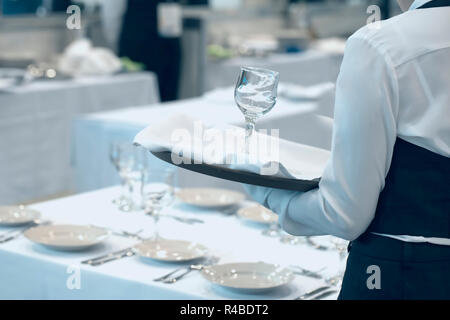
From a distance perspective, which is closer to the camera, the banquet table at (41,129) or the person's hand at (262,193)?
the person's hand at (262,193)

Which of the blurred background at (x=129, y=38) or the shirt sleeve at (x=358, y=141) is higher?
the shirt sleeve at (x=358, y=141)

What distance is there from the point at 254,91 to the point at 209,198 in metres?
0.90

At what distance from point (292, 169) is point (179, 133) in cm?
28

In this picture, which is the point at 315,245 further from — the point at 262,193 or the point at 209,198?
the point at 262,193

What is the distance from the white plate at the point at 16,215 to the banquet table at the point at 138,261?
0.03 m

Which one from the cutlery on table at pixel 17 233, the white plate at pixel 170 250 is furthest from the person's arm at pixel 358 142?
the cutlery on table at pixel 17 233

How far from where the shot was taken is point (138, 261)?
74.0 inches

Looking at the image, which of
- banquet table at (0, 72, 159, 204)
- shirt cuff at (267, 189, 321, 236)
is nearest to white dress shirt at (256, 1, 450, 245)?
shirt cuff at (267, 189, 321, 236)

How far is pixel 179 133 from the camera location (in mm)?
1616

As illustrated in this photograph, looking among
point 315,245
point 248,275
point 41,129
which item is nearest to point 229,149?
point 248,275

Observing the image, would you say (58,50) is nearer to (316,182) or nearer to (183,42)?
(183,42)

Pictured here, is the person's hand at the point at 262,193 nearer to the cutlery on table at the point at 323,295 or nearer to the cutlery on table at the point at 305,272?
the cutlery on table at the point at 323,295

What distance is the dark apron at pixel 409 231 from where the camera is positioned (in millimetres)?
1296

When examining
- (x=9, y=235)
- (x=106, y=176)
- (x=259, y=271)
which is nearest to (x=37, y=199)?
(x=106, y=176)
